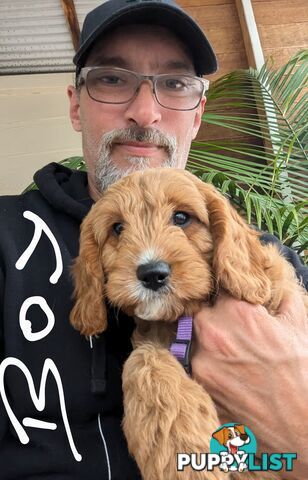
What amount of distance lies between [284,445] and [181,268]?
0.66 meters

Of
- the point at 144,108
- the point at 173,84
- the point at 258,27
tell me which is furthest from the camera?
the point at 258,27

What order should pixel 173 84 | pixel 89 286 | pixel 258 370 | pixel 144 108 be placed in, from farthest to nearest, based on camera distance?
pixel 173 84 → pixel 144 108 → pixel 89 286 → pixel 258 370

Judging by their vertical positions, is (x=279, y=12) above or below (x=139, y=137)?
above

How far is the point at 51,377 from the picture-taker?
1.71m

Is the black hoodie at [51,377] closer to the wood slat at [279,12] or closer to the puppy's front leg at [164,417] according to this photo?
the puppy's front leg at [164,417]

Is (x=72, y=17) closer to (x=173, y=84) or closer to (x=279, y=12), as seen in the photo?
(x=279, y=12)

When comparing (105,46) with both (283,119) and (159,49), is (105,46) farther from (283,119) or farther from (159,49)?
(283,119)

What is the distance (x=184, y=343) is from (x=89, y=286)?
0.40 meters

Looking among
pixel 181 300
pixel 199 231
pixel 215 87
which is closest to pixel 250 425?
pixel 181 300

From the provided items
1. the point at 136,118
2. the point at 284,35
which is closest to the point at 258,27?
the point at 284,35

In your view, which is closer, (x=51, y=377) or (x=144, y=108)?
(x=51, y=377)

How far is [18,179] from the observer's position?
542cm

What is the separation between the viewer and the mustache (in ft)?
7.57

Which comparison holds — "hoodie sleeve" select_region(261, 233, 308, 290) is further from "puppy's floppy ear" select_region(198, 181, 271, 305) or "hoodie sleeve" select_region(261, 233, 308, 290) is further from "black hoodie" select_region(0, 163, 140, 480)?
"black hoodie" select_region(0, 163, 140, 480)
